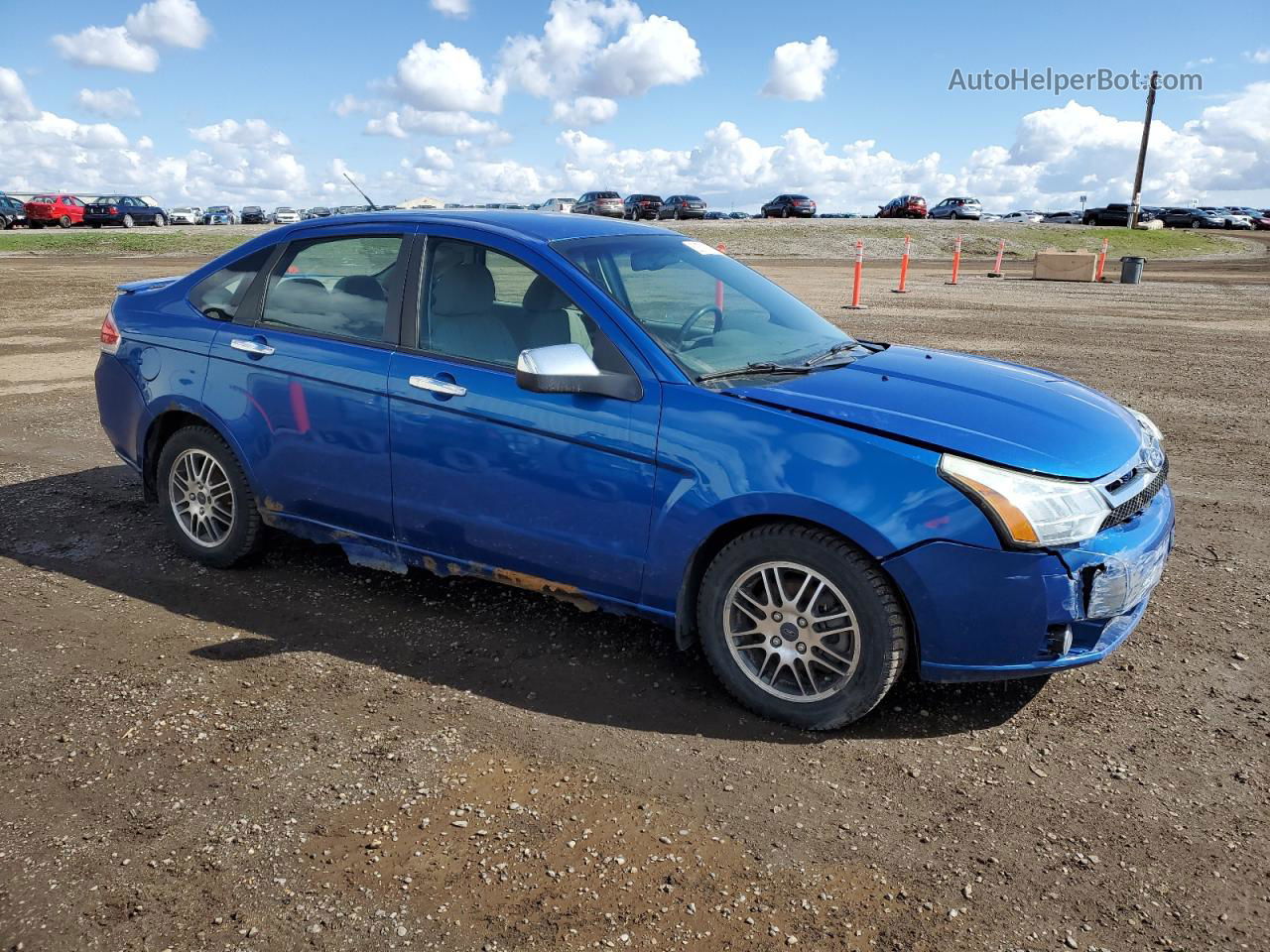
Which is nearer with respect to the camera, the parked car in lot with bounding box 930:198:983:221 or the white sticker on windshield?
the white sticker on windshield

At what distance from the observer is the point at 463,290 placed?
4.49 metres

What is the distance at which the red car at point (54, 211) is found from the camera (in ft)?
172

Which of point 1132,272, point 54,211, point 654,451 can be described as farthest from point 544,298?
point 54,211

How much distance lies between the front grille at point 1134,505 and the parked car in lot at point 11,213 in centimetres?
6043

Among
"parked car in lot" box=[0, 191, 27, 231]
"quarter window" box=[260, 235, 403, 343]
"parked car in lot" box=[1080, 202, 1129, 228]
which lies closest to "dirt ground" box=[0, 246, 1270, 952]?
"quarter window" box=[260, 235, 403, 343]

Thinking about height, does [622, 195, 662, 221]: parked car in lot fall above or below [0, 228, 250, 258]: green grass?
above

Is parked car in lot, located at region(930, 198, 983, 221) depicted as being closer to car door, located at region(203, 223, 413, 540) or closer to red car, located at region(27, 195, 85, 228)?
A: red car, located at region(27, 195, 85, 228)

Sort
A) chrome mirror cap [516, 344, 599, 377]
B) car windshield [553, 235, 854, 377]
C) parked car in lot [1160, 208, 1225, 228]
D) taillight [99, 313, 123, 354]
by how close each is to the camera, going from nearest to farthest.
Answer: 1. chrome mirror cap [516, 344, 599, 377]
2. car windshield [553, 235, 854, 377]
3. taillight [99, 313, 123, 354]
4. parked car in lot [1160, 208, 1225, 228]

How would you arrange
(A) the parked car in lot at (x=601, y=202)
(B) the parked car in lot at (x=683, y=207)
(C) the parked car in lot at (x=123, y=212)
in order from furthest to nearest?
(B) the parked car in lot at (x=683, y=207) → (C) the parked car in lot at (x=123, y=212) → (A) the parked car in lot at (x=601, y=202)

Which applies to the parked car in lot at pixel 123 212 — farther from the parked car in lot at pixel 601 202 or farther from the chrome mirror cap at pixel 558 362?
the chrome mirror cap at pixel 558 362

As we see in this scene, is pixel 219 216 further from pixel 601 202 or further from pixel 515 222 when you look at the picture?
pixel 515 222

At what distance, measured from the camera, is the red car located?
52375 millimetres

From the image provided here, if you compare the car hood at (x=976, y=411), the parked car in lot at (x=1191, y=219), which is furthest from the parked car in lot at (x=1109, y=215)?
the car hood at (x=976, y=411)

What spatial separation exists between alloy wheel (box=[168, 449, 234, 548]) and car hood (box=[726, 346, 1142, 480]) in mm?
2850
